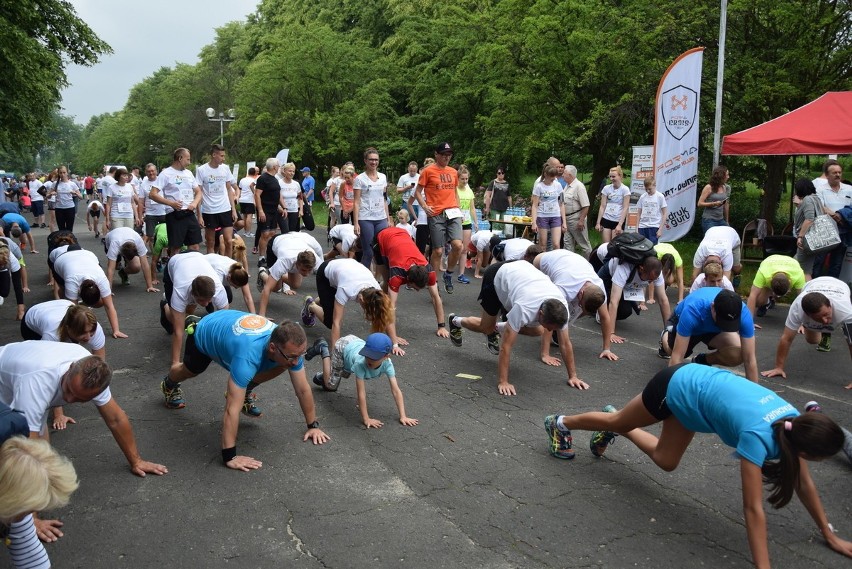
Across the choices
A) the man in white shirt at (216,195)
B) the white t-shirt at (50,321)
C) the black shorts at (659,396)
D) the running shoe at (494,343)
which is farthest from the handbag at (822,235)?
the white t-shirt at (50,321)

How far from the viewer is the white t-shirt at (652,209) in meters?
10.3

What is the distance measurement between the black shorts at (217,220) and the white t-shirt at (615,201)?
6094 millimetres

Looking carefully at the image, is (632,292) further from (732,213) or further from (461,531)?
(732,213)

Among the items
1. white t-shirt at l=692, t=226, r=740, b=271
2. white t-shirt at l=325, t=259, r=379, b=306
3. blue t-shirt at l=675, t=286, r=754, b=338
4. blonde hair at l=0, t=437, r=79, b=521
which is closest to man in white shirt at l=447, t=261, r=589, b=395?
blue t-shirt at l=675, t=286, r=754, b=338

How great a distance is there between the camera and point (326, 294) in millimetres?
6836

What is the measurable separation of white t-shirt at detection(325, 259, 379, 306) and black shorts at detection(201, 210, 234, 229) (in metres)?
4.34

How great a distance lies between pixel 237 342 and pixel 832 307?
16.1 ft

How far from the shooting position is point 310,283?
35.4 ft

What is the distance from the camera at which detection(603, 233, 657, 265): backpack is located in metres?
7.10

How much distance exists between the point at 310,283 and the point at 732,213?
12449 mm

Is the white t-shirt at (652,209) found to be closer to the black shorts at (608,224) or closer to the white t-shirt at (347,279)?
the black shorts at (608,224)

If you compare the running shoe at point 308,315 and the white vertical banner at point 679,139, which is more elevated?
the white vertical banner at point 679,139

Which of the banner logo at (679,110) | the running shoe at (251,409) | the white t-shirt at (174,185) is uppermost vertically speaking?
the banner logo at (679,110)

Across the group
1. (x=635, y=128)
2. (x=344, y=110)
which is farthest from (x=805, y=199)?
(x=344, y=110)
